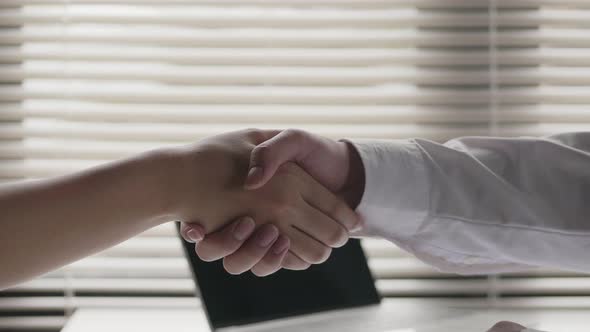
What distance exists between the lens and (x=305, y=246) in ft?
4.59

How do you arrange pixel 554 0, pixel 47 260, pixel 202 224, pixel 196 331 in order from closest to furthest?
pixel 47 260, pixel 202 224, pixel 196 331, pixel 554 0

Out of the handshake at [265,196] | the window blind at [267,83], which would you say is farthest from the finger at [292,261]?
the window blind at [267,83]

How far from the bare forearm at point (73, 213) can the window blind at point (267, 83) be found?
1.69 ft

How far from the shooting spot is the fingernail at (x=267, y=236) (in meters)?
1.34

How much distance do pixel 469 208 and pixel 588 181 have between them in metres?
0.19

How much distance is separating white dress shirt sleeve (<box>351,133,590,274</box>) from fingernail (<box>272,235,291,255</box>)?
0.44 feet

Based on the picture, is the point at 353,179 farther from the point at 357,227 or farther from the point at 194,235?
the point at 194,235

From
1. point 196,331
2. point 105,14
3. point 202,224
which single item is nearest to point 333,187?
point 202,224

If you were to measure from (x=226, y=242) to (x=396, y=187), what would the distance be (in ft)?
0.92

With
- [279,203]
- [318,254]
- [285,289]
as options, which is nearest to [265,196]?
[279,203]

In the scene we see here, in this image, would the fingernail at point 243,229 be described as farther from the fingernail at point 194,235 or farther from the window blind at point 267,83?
the window blind at point 267,83

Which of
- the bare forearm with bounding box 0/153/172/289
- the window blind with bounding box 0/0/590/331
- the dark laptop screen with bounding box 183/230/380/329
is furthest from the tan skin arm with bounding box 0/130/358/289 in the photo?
the window blind with bounding box 0/0/590/331

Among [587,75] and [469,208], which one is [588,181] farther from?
[587,75]

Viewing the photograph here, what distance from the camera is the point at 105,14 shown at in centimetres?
182
